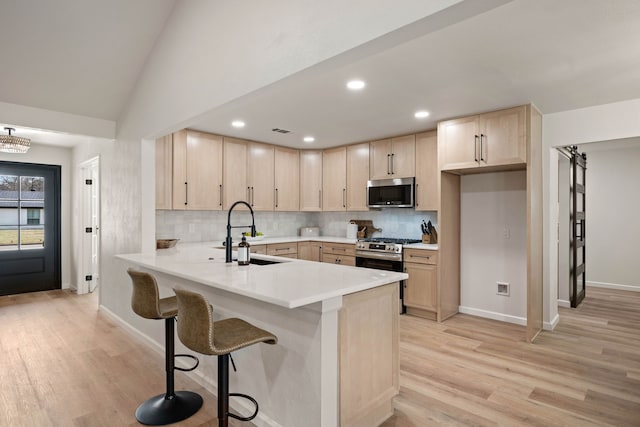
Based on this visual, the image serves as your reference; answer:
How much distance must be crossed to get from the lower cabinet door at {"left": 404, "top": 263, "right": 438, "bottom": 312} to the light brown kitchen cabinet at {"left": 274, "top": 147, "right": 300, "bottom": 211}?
2099 mm

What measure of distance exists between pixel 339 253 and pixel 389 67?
2.89m

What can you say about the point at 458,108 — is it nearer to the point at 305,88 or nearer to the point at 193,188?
the point at 305,88

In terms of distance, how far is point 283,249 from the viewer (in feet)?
16.1

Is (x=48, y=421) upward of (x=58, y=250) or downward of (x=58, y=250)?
downward

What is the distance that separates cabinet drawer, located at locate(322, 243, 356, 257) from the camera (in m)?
4.82

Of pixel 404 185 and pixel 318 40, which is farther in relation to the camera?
pixel 404 185

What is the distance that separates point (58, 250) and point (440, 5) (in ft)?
21.8

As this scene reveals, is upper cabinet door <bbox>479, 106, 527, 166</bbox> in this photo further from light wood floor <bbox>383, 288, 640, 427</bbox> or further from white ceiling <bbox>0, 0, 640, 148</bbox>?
light wood floor <bbox>383, 288, 640, 427</bbox>

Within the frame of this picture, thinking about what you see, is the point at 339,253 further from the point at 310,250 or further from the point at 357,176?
the point at 357,176

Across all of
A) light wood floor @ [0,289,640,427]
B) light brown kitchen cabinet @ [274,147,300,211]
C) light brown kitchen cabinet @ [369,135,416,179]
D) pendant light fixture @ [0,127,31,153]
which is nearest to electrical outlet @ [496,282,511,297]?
light wood floor @ [0,289,640,427]

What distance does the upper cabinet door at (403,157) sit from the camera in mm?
4535

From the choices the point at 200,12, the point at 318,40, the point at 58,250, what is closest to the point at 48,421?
the point at 318,40

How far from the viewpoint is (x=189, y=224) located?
189 inches

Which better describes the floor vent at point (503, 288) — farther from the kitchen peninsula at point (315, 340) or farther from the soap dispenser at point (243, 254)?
the soap dispenser at point (243, 254)
